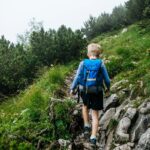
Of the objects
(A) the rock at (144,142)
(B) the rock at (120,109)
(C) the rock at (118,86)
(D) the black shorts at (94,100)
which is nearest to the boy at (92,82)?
(D) the black shorts at (94,100)

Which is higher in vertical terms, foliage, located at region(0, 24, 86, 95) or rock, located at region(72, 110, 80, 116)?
foliage, located at region(0, 24, 86, 95)

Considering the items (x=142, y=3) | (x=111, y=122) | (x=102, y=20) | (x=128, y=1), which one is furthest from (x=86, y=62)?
(x=102, y=20)

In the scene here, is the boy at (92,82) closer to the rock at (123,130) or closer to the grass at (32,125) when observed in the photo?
the rock at (123,130)

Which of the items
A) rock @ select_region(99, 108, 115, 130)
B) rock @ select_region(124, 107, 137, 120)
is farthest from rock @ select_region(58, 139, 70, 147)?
rock @ select_region(124, 107, 137, 120)

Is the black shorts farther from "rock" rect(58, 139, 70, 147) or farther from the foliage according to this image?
the foliage

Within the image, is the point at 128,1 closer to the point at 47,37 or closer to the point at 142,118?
the point at 47,37

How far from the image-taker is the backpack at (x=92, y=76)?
761 cm

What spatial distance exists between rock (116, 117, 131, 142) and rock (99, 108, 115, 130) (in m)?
0.70

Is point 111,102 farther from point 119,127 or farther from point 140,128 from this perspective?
point 140,128

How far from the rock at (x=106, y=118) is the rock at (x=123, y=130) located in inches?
27.4

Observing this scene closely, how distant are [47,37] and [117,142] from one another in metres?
14.4

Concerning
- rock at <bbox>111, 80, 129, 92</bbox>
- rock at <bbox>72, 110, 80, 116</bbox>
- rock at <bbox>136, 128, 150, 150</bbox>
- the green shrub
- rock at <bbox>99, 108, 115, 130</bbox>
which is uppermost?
the green shrub

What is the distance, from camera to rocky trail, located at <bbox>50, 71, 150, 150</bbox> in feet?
23.1

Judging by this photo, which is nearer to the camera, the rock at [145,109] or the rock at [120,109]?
the rock at [145,109]
